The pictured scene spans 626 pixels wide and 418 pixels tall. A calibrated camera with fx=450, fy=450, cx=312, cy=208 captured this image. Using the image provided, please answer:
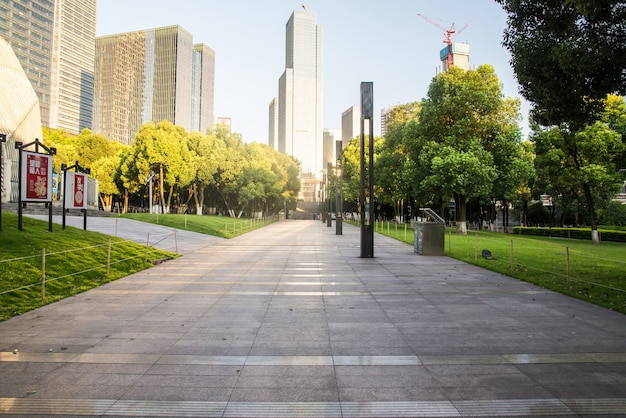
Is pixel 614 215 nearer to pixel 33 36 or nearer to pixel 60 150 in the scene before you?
pixel 60 150

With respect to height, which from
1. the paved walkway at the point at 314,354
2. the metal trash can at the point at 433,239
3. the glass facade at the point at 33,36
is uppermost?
the glass facade at the point at 33,36

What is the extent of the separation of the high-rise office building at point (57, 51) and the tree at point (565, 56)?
141 meters

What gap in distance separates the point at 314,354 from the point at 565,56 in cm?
905

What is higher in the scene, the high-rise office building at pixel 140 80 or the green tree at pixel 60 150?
the high-rise office building at pixel 140 80

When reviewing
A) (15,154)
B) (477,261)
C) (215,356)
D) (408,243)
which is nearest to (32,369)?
(215,356)

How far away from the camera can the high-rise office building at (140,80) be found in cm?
17850

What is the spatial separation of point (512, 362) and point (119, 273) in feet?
37.1

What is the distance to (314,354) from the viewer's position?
585 cm

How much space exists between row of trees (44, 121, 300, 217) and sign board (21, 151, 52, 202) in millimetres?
35372

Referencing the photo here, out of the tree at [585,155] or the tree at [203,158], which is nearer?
the tree at [585,155]

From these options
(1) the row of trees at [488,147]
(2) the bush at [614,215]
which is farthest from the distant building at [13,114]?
(2) the bush at [614,215]

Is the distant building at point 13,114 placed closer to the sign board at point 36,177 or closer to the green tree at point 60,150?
the green tree at point 60,150

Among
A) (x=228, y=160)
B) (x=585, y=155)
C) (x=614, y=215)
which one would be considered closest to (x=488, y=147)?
A: (x=585, y=155)

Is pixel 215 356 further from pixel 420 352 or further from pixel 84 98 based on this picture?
pixel 84 98
